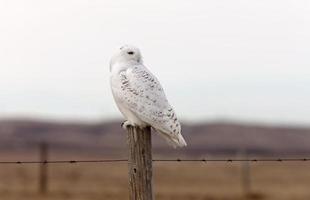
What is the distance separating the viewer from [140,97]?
6.52m

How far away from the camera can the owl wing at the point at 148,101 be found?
21.1 ft

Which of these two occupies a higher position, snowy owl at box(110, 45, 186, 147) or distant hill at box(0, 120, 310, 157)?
distant hill at box(0, 120, 310, 157)

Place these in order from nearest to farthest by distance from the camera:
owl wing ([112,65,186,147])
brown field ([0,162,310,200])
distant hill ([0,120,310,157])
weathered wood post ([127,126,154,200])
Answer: weathered wood post ([127,126,154,200]), owl wing ([112,65,186,147]), brown field ([0,162,310,200]), distant hill ([0,120,310,157])

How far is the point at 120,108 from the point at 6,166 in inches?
1079

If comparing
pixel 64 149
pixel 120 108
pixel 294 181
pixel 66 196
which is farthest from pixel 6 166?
pixel 120 108

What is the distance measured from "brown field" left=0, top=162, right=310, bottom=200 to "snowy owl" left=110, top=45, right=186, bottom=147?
37.5 feet

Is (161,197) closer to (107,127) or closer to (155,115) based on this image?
(155,115)

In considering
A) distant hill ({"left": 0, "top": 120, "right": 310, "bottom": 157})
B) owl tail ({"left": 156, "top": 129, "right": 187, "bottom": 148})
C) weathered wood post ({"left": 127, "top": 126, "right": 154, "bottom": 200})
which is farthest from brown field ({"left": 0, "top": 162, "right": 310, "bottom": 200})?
distant hill ({"left": 0, "top": 120, "right": 310, "bottom": 157})

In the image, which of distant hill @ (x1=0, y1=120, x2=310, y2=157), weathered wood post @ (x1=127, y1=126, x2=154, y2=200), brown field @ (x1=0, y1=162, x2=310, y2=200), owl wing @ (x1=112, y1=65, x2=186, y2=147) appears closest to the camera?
weathered wood post @ (x1=127, y1=126, x2=154, y2=200)

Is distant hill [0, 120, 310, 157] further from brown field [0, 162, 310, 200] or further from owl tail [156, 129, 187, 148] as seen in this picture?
owl tail [156, 129, 187, 148]

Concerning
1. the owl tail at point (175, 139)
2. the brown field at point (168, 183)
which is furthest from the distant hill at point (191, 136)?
the owl tail at point (175, 139)

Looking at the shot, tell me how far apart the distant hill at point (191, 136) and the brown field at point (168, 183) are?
26.8 meters

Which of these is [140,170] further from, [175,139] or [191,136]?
[191,136]

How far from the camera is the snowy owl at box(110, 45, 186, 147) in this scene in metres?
6.45
